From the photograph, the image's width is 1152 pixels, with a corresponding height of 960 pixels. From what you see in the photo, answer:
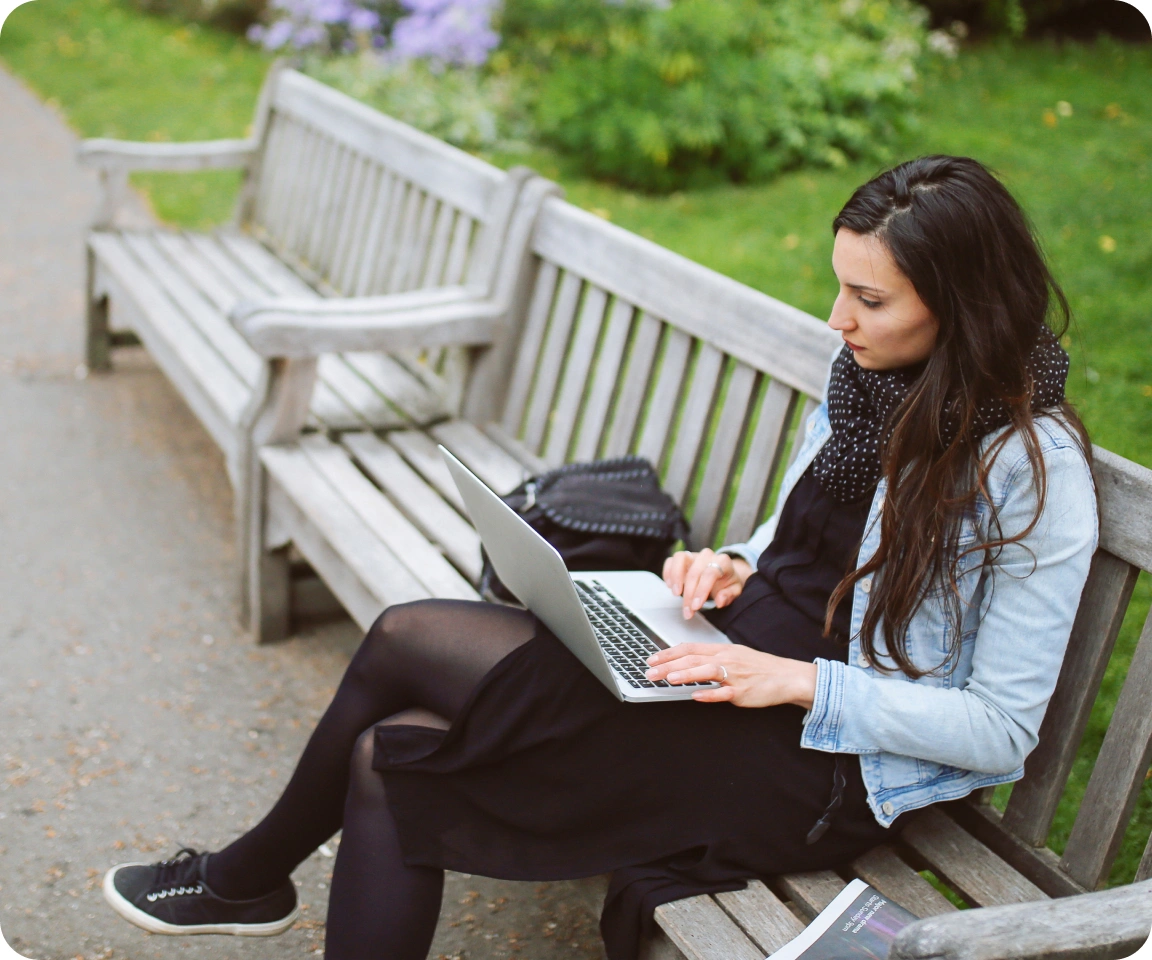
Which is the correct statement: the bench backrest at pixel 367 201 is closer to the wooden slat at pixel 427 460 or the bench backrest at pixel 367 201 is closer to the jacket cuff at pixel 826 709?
the wooden slat at pixel 427 460

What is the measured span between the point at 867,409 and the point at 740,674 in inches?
19.8

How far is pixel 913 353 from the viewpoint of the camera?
187 cm

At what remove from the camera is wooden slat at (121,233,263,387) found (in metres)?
3.93

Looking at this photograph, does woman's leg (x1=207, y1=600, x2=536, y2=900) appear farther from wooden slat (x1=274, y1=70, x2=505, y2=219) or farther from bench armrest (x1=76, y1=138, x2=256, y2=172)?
bench armrest (x1=76, y1=138, x2=256, y2=172)

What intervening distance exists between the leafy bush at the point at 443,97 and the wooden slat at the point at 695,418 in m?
5.05

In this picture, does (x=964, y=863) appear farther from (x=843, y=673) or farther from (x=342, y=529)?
(x=342, y=529)

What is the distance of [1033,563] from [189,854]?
1.68 metres

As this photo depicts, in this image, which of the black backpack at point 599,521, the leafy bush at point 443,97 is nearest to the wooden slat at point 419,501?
the black backpack at point 599,521

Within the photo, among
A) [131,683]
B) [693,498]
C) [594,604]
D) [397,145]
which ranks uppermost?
[397,145]

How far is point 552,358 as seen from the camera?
3.36 m

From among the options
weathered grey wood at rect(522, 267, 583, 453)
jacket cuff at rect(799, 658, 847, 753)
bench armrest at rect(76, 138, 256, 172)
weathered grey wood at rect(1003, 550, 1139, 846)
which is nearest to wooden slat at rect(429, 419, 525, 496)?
weathered grey wood at rect(522, 267, 583, 453)

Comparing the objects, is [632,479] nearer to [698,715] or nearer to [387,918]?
[698,715]

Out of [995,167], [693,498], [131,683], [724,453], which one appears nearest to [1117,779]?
[724,453]

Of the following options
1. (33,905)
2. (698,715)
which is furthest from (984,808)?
(33,905)
